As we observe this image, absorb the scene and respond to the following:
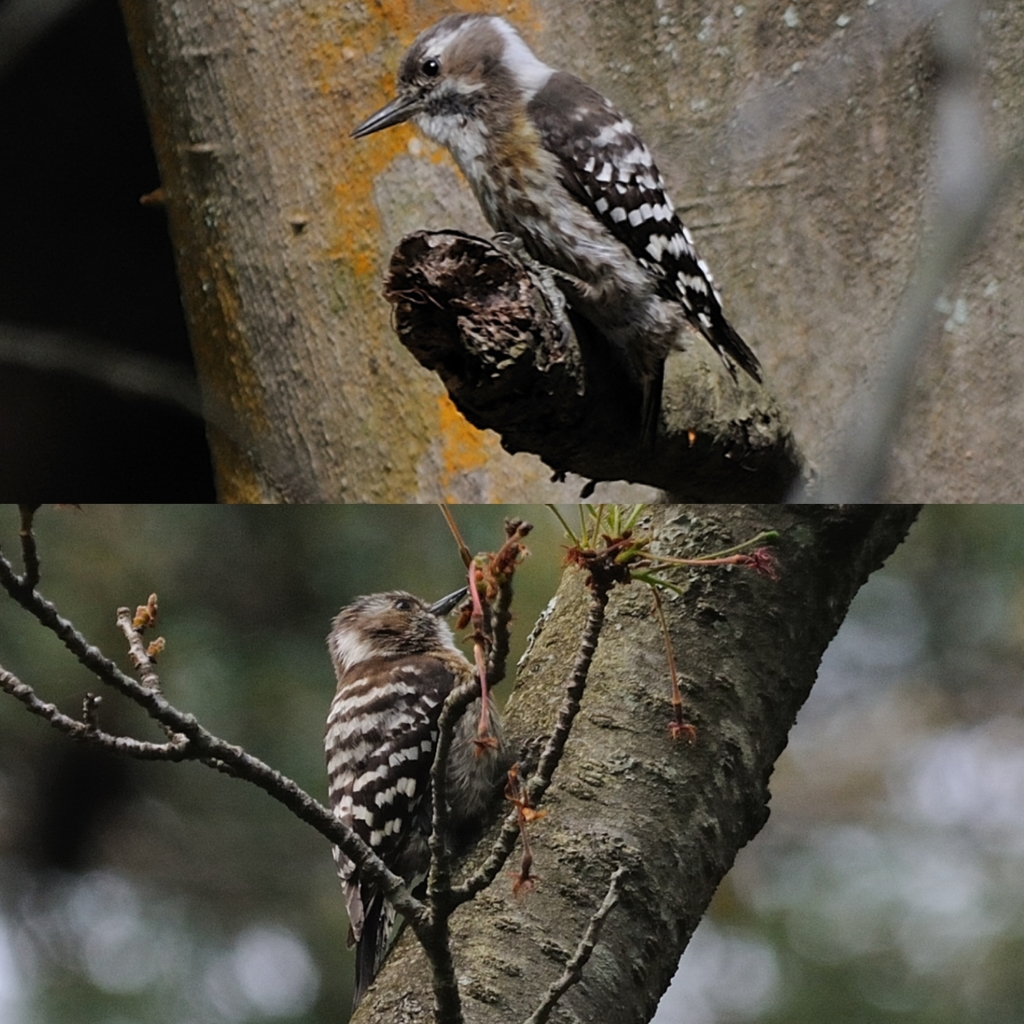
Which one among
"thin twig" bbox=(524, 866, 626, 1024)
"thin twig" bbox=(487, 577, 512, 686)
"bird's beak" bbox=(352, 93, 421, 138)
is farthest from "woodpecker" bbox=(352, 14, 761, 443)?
"thin twig" bbox=(524, 866, 626, 1024)

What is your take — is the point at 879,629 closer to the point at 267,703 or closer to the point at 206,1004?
the point at 267,703

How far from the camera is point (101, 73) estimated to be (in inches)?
53.7

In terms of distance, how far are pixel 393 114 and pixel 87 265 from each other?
377mm

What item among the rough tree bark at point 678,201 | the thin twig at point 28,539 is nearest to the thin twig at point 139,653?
the thin twig at point 28,539

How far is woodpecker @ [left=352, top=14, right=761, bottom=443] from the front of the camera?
120cm

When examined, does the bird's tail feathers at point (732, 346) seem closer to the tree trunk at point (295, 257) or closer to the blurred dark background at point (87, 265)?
the tree trunk at point (295, 257)

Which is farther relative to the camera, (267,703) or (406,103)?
(267,703)

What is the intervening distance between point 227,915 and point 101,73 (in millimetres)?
924

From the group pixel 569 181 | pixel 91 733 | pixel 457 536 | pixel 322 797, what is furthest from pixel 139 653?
pixel 569 181

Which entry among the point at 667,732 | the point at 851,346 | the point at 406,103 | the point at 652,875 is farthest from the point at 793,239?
the point at 652,875

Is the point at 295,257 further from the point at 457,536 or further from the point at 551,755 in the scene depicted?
the point at 551,755

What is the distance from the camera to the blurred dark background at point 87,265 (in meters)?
1.37

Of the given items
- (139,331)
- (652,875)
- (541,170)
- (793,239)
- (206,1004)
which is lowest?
(206,1004)

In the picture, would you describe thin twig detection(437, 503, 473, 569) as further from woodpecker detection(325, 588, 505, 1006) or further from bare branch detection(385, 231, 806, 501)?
bare branch detection(385, 231, 806, 501)
